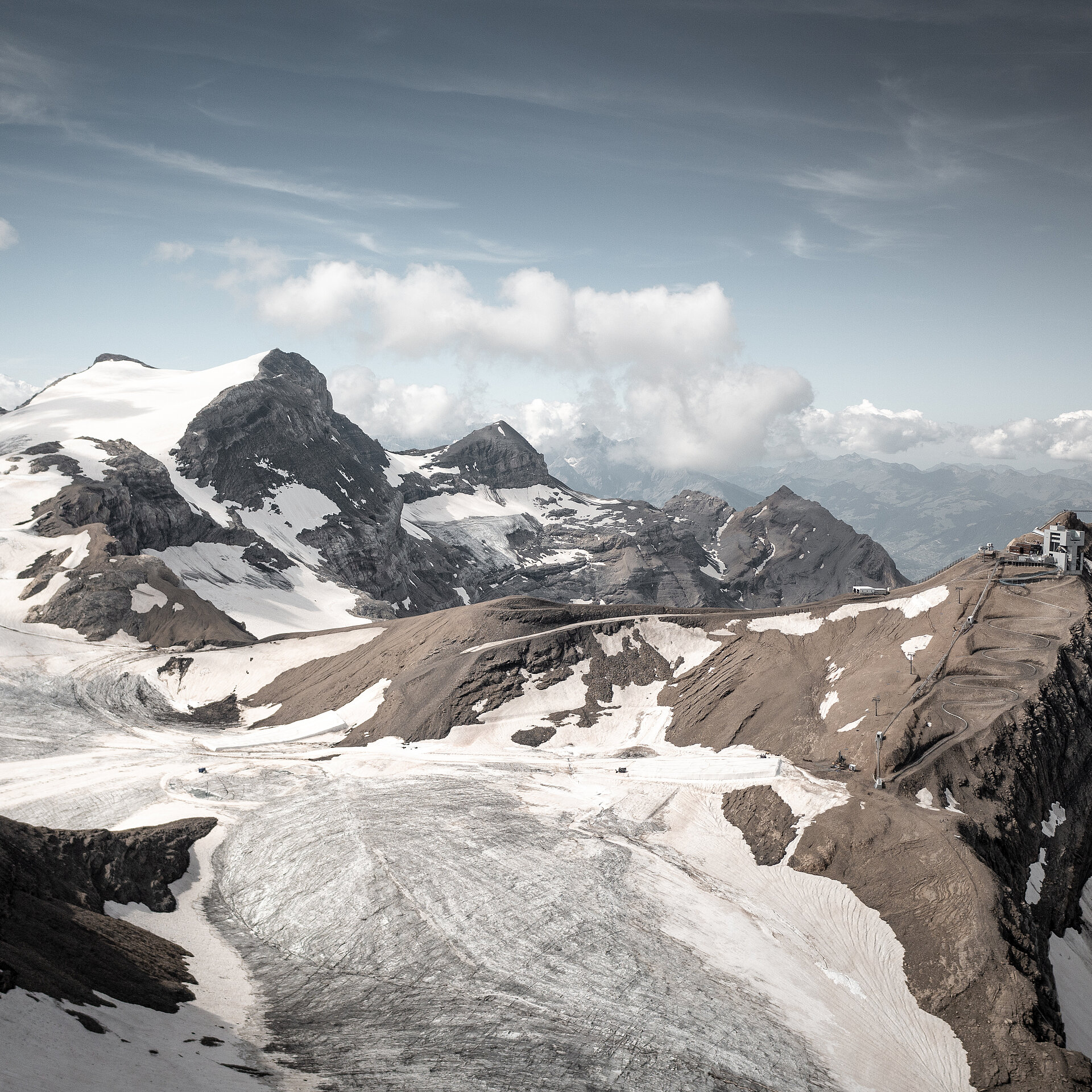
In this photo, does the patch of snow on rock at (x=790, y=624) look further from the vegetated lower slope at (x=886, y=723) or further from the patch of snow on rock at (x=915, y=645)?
the patch of snow on rock at (x=915, y=645)

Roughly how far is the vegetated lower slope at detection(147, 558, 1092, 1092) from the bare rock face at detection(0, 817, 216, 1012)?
21718mm

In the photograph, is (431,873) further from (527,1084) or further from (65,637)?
(65,637)

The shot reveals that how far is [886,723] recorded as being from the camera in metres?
48.3

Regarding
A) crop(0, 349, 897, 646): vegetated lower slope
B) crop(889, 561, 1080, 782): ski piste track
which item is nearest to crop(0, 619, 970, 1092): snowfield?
crop(889, 561, 1080, 782): ski piste track

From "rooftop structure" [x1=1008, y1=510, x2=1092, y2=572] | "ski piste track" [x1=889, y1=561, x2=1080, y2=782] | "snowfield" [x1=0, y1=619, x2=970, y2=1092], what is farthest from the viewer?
"rooftop structure" [x1=1008, y1=510, x2=1092, y2=572]

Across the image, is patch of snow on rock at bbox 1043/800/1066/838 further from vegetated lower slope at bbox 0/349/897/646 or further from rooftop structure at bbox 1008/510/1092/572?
vegetated lower slope at bbox 0/349/897/646

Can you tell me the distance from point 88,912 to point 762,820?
116 ft

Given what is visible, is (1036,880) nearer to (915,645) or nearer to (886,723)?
(886,723)

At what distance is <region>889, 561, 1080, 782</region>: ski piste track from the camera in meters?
46.2

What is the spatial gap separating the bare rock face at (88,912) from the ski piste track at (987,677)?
3943 cm

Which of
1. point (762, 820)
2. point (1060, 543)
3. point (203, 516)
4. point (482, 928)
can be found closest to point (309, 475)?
point (203, 516)

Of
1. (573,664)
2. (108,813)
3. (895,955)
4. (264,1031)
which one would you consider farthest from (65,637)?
(895,955)

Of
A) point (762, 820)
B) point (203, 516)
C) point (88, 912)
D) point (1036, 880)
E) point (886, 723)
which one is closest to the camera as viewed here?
point (88, 912)

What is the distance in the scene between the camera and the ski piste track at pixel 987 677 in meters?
46.2
